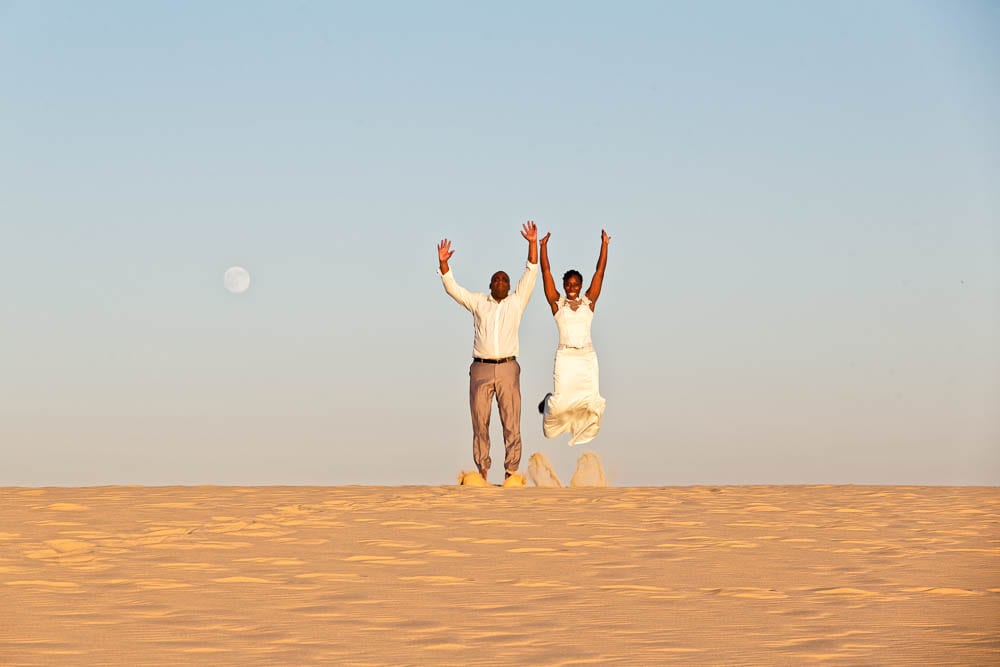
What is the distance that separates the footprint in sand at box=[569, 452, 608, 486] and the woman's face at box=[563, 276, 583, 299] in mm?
1807

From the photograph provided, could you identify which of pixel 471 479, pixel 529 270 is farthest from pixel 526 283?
pixel 471 479

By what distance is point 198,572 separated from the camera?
760 centimetres

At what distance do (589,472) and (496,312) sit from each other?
2.14 meters

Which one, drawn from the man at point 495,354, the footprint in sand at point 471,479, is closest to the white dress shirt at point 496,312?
the man at point 495,354

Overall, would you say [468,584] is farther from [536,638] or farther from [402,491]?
[402,491]

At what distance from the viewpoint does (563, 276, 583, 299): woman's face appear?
1320 cm

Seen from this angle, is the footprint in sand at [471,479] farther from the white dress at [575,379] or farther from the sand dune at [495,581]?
the sand dune at [495,581]

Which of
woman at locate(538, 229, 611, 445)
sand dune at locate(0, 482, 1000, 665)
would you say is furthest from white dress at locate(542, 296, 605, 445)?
sand dune at locate(0, 482, 1000, 665)

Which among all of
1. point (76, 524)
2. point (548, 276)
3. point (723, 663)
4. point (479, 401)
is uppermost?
point (548, 276)

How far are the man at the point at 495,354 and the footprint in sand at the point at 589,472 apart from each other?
955mm

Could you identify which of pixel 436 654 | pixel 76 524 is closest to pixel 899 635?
Answer: pixel 436 654

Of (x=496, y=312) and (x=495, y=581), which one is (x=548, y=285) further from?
(x=495, y=581)

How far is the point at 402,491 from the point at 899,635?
24.6 feet

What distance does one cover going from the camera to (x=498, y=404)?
13.3 m
